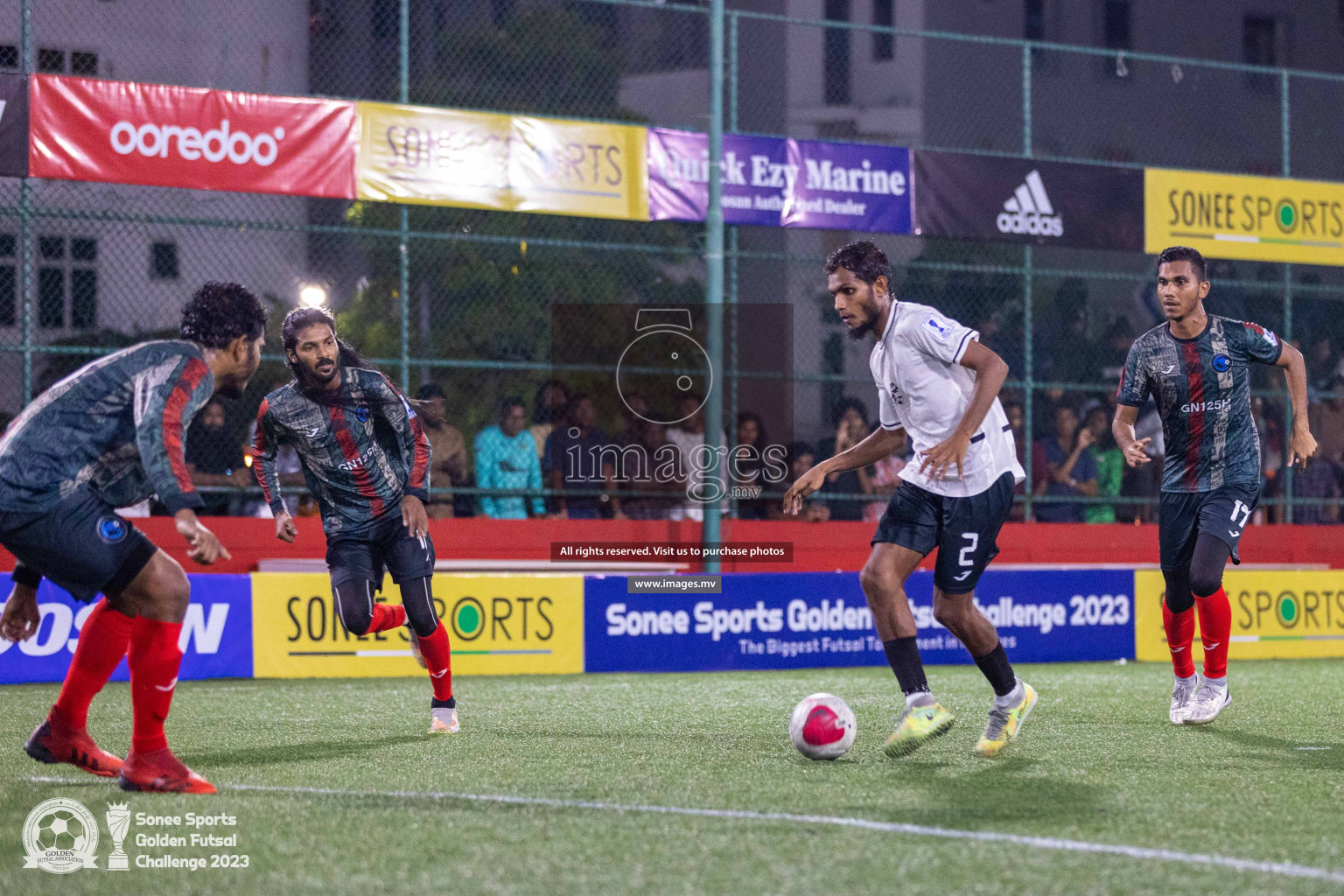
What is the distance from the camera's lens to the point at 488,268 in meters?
16.9

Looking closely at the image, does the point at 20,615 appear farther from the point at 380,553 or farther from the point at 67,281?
the point at 67,281

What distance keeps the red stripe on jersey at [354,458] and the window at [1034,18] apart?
39175 millimetres

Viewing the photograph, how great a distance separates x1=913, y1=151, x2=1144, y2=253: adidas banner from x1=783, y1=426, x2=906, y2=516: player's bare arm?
8651 millimetres

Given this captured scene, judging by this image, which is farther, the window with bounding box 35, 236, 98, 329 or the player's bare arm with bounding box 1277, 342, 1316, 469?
the window with bounding box 35, 236, 98, 329

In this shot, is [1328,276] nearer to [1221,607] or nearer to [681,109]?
[681,109]

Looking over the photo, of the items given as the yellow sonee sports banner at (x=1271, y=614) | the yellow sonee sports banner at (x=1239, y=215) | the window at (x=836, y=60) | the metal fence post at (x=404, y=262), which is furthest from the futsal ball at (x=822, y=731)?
the window at (x=836, y=60)

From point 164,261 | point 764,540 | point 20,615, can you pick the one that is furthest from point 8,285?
point 20,615

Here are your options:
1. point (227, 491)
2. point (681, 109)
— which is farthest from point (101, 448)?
point (681, 109)

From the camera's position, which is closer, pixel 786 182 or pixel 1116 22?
pixel 786 182

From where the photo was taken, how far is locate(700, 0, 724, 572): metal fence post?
544 inches

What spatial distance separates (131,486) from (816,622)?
7758 mm

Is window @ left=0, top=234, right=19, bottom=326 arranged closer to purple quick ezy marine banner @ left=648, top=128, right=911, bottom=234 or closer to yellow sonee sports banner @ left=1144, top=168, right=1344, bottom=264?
purple quick ezy marine banner @ left=648, top=128, right=911, bottom=234

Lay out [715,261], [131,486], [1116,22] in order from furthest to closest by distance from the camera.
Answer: [1116,22] → [715,261] → [131,486]

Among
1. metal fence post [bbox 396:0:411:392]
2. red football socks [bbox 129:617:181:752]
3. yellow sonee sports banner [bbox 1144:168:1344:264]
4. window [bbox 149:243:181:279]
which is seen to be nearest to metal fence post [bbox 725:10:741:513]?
metal fence post [bbox 396:0:411:392]
